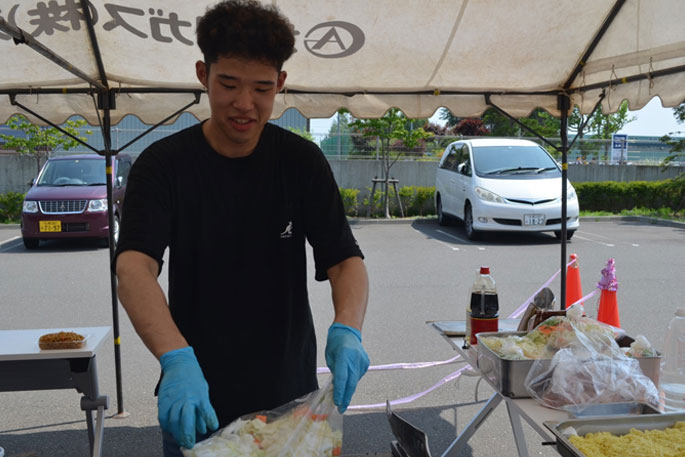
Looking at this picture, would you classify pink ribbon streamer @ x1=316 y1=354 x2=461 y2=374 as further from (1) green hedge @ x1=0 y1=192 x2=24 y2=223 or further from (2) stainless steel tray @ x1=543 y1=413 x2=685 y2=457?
(1) green hedge @ x1=0 y1=192 x2=24 y2=223

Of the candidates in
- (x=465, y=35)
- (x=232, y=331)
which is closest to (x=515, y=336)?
(x=232, y=331)

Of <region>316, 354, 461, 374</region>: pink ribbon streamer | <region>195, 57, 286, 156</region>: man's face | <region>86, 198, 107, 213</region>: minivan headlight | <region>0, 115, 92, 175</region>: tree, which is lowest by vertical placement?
<region>316, 354, 461, 374</region>: pink ribbon streamer

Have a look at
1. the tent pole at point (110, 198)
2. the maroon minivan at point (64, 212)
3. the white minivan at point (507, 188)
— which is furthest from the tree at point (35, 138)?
the tent pole at point (110, 198)

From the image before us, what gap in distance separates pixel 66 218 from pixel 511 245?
8315 millimetres

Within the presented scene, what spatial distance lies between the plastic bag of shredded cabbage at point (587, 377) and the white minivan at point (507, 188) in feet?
29.8

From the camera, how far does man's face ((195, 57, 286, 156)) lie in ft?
5.50

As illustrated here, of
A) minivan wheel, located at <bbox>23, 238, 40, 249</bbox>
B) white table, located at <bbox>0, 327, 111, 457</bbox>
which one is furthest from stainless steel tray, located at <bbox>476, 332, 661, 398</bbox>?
minivan wheel, located at <bbox>23, 238, 40, 249</bbox>

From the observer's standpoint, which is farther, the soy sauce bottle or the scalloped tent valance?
the scalloped tent valance

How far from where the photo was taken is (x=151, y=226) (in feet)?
5.51

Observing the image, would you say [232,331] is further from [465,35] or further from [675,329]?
[465,35]

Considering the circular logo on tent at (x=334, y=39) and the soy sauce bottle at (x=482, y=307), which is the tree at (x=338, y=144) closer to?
the circular logo on tent at (x=334, y=39)

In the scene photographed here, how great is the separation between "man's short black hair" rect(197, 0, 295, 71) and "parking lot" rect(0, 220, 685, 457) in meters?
2.50

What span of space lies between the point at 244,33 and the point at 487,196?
10122 millimetres

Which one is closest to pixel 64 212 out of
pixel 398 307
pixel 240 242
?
pixel 398 307
